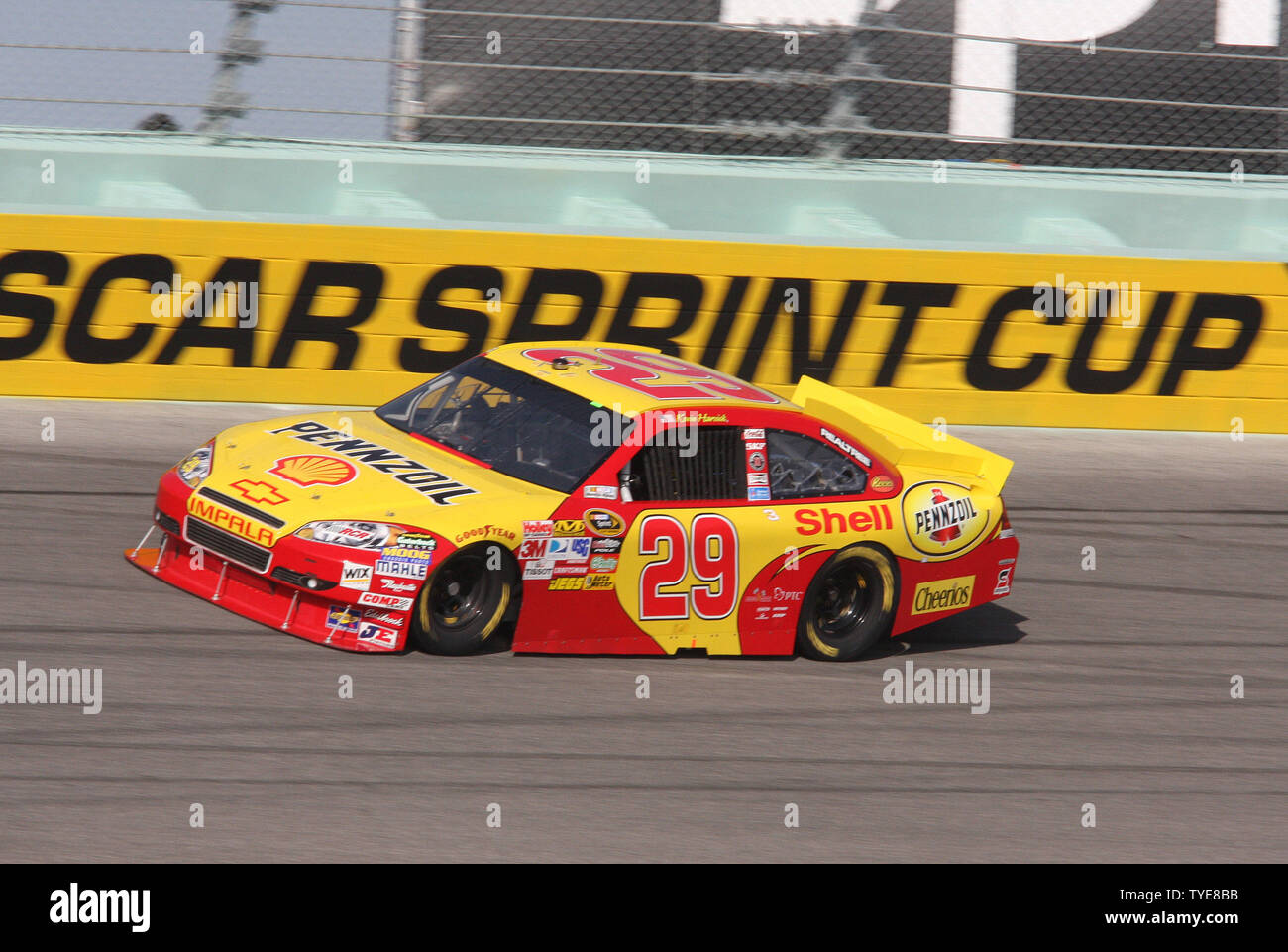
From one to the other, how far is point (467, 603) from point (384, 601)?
415 mm

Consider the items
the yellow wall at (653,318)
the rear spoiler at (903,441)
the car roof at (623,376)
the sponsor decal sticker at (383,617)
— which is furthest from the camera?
the yellow wall at (653,318)

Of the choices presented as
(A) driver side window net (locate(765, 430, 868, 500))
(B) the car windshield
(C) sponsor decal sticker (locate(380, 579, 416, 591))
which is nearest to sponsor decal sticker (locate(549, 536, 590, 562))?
(B) the car windshield

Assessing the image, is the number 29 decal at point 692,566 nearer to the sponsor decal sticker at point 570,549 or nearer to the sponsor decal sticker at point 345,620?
the sponsor decal sticker at point 570,549

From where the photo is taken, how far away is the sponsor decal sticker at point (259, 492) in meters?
6.62

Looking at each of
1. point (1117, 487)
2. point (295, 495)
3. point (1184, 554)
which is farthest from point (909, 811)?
point (1117, 487)

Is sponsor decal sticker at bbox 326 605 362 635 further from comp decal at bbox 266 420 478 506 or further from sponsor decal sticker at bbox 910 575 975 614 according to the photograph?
sponsor decal sticker at bbox 910 575 975 614

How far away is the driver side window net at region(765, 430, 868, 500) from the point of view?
24.3 ft

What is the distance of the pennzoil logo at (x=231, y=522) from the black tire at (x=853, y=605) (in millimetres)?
2532

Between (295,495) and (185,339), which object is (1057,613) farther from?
(185,339)

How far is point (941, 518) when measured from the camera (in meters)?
7.78

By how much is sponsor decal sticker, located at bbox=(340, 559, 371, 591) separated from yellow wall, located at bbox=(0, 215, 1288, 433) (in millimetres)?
4883

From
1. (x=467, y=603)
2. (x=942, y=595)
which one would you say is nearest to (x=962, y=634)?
(x=942, y=595)

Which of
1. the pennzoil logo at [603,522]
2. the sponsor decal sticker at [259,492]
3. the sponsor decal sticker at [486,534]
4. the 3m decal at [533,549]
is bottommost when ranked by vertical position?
the 3m decal at [533,549]

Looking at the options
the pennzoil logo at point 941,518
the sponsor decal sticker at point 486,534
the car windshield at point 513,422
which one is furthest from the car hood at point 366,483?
the pennzoil logo at point 941,518
